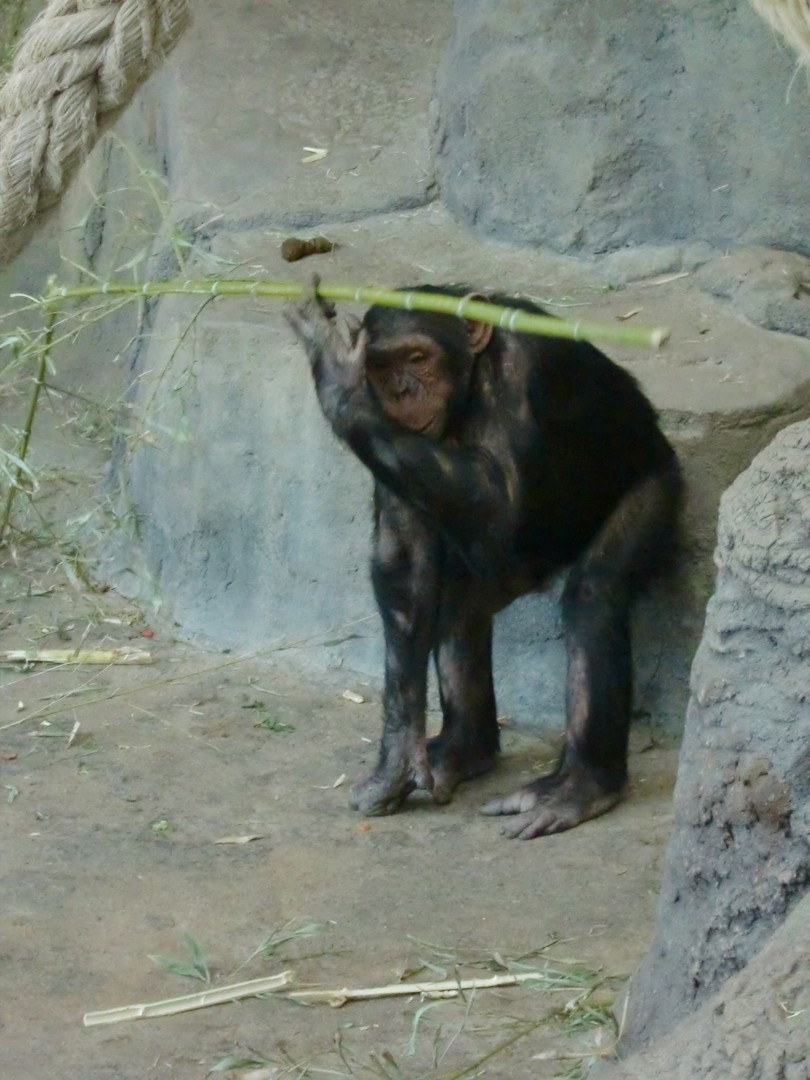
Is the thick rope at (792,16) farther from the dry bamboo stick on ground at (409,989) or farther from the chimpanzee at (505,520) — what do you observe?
the chimpanzee at (505,520)

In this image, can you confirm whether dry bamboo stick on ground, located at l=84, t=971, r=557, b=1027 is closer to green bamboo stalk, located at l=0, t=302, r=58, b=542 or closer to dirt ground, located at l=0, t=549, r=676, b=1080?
dirt ground, located at l=0, t=549, r=676, b=1080

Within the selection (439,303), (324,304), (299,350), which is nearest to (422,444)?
(324,304)

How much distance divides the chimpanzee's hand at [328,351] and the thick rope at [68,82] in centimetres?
92

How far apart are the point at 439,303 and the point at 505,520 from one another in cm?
191

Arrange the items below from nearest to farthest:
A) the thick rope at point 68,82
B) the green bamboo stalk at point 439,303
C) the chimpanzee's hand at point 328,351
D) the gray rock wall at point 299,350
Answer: the green bamboo stalk at point 439,303
the thick rope at point 68,82
the chimpanzee's hand at point 328,351
the gray rock wall at point 299,350

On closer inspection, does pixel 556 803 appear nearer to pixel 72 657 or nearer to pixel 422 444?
pixel 422 444

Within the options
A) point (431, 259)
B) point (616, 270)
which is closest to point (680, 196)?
point (616, 270)

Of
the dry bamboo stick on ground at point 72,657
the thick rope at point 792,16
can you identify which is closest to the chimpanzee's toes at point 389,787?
the dry bamboo stick on ground at point 72,657

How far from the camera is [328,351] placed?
406 cm

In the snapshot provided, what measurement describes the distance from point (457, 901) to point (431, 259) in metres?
2.68

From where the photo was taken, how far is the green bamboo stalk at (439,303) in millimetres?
2049

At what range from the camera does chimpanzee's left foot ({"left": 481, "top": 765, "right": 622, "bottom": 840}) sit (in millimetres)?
4469

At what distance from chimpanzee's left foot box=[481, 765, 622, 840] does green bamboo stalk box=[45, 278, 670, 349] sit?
167 centimetres

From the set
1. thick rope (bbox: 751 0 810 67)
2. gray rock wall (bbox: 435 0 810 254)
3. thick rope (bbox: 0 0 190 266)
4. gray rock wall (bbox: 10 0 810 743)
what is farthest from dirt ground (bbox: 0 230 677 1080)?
thick rope (bbox: 751 0 810 67)
